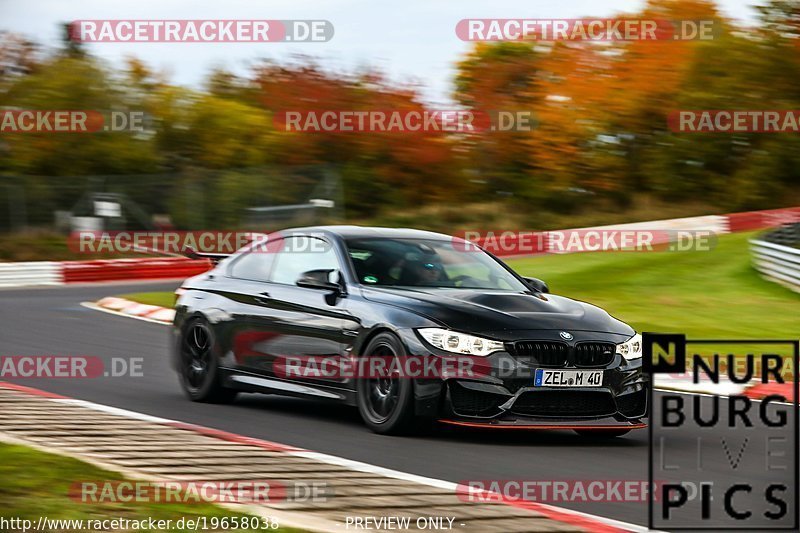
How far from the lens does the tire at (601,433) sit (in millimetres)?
9205

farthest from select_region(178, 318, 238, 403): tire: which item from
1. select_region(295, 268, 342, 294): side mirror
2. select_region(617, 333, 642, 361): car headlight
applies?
select_region(617, 333, 642, 361): car headlight

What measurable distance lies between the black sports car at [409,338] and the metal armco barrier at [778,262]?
40.7 feet

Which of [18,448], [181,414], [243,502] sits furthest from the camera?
[181,414]

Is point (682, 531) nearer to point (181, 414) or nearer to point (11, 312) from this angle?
point (181, 414)

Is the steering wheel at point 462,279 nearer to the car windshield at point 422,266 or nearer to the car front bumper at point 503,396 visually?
the car windshield at point 422,266

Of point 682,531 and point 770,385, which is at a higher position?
point 682,531

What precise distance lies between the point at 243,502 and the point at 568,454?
3.12m

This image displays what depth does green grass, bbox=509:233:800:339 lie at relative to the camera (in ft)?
58.8

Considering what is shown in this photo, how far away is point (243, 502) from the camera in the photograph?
579cm

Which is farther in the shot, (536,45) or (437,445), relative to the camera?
(536,45)

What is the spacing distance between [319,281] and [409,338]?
1.13 metres

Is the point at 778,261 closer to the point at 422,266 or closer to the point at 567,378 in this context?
the point at 422,266

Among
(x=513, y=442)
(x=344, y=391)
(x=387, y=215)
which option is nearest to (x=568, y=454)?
(x=513, y=442)

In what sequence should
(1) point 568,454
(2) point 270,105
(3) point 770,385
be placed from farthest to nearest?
(2) point 270,105
(3) point 770,385
(1) point 568,454
